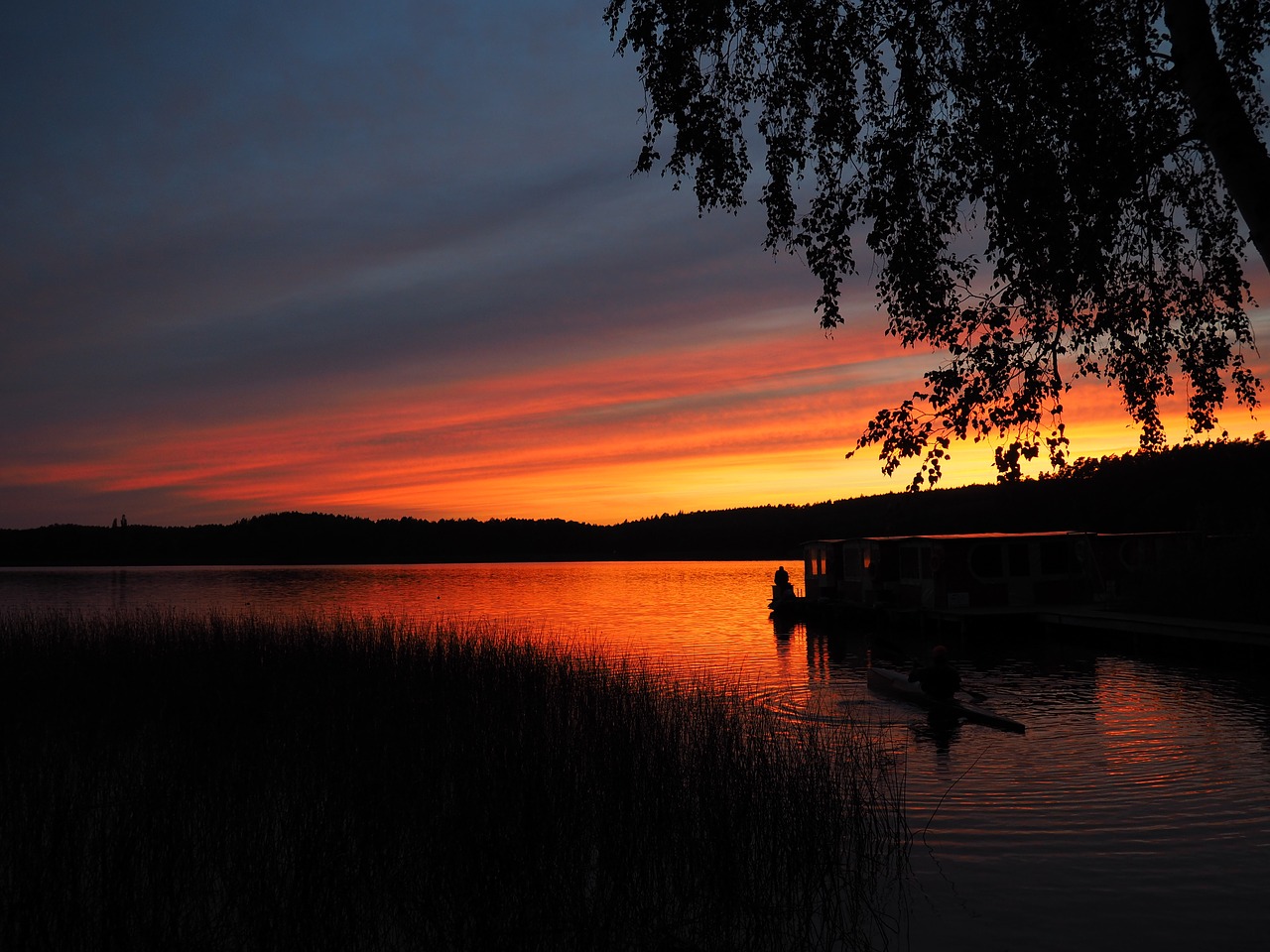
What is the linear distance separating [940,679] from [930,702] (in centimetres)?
51

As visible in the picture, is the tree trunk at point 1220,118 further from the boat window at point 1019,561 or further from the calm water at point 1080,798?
the boat window at point 1019,561

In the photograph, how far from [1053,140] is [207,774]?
36.9 feet

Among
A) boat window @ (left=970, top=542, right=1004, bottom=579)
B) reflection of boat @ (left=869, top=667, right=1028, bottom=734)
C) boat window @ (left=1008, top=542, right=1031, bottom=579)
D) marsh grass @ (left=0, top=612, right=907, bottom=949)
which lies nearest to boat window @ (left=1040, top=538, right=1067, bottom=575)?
boat window @ (left=1008, top=542, right=1031, bottom=579)

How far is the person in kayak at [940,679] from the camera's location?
19.2 metres

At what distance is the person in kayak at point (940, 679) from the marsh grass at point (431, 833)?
6.16 m

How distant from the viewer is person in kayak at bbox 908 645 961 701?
19.2 metres

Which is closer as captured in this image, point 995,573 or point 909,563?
point 995,573

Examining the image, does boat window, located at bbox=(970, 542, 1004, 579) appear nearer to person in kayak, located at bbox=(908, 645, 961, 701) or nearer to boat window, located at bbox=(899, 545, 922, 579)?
boat window, located at bbox=(899, 545, 922, 579)

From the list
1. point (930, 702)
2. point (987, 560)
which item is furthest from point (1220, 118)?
point (987, 560)

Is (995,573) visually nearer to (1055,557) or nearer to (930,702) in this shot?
(1055,557)

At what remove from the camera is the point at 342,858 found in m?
8.12

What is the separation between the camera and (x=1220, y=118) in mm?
7270

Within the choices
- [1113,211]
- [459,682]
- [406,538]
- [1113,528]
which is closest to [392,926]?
[1113,211]

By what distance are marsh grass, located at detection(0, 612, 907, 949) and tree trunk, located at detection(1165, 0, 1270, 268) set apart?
20.8 ft
